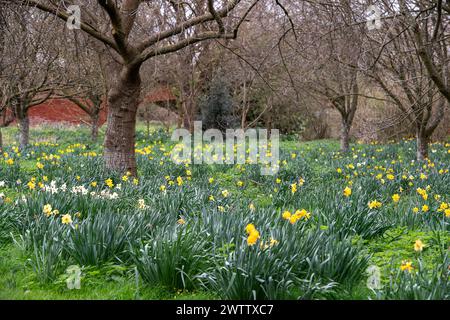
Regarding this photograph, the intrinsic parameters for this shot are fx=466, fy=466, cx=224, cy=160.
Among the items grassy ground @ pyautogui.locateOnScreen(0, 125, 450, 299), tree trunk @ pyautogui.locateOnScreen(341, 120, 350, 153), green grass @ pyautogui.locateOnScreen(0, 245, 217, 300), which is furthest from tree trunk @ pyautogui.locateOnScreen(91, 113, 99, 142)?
green grass @ pyautogui.locateOnScreen(0, 245, 217, 300)

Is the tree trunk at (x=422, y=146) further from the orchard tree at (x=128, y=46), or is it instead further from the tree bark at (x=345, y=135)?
the orchard tree at (x=128, y=46)

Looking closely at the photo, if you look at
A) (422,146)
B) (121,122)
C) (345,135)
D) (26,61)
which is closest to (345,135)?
(345,135)

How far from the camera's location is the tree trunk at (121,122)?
7027 millimetres

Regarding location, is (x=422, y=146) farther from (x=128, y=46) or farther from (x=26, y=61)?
(x=26, y=61)

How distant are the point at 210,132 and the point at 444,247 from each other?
15283 millimetres

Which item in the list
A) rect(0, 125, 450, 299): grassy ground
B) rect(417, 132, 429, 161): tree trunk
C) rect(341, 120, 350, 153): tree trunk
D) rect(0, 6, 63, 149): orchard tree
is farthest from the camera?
rect(341, 120, 350, 153): tree trunk

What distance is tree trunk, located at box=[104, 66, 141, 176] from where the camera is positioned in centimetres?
703

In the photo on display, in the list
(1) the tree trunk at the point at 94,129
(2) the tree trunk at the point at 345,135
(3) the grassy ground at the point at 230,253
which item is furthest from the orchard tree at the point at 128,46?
(1) the tree trunk at the point at 94,129

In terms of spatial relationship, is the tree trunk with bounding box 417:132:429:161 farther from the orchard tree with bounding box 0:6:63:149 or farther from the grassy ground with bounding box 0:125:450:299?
the orchard tree with bounding box 0:6:63:149

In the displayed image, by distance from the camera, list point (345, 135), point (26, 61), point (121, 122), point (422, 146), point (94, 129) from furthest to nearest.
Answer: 1. point (94, 129)
2. point (345, 135)
3. point (422, 146)
4. point (26, 61)
5. point (121, 122)

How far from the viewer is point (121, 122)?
23.3 feet
